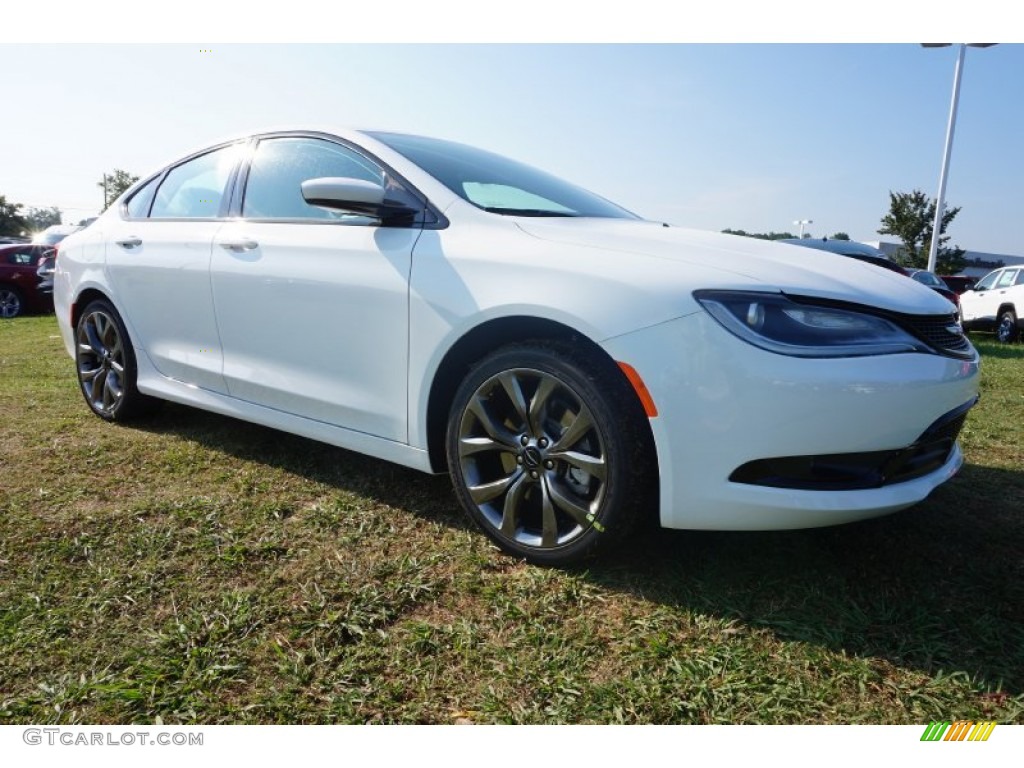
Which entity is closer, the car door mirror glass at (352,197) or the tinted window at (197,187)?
the car door mirror glass at (352,197)

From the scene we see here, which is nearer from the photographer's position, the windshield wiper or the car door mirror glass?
the car door mirror glass

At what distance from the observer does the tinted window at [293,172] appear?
286 centimetres

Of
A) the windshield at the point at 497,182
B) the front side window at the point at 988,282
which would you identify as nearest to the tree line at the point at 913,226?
the front side window at the point at 988,282

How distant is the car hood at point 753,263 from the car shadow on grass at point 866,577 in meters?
0.83

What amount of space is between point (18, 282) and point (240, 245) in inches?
467

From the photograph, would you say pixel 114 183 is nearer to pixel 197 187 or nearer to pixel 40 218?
pixel 40 218

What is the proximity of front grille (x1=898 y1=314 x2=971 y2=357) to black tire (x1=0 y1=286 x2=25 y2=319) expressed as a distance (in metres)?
14.1

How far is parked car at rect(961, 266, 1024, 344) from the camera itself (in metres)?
12.4

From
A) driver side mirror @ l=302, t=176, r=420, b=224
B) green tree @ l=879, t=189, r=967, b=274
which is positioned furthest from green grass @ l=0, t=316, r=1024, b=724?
green tree @ l=879, t=189, r=967, b=274

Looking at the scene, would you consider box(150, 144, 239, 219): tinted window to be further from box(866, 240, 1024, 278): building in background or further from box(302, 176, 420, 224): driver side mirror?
box(866, 240, 1024, 278): building in background

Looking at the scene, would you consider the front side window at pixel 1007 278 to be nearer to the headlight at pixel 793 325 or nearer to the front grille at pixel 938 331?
the front grille at pixel 938 331

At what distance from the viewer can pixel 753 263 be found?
6.98 feet
